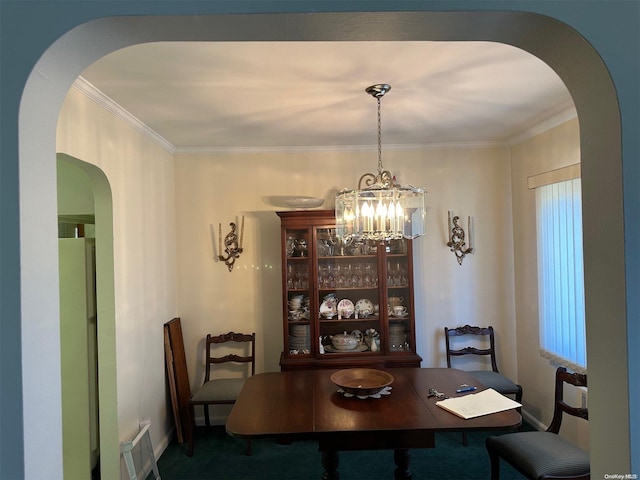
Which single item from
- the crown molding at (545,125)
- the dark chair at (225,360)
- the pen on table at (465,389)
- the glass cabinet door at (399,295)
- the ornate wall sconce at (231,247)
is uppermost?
the crown molding at (545,125)

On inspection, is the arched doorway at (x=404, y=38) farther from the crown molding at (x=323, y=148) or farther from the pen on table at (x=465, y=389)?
the crown molding at (x=323, y=148)

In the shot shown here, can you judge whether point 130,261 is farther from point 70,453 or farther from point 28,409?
point 28,409

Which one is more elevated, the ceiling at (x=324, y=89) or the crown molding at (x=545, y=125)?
the ceiling at (x=324, y=89)

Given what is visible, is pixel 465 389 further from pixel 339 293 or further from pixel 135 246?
pixel 135 246

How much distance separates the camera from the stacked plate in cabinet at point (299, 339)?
142 inches

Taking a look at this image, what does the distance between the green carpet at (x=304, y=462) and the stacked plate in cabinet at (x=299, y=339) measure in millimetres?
734

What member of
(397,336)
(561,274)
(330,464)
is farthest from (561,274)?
(330,464)

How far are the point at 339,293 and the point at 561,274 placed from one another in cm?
174

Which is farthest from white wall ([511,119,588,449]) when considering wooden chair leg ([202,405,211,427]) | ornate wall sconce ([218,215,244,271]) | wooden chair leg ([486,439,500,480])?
wooden chair leg ([202,405,211,427])

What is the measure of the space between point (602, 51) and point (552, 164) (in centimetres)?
255

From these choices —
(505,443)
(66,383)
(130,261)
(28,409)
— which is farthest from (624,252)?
(66,383)

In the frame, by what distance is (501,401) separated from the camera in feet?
7.44

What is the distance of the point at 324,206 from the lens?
385 cm

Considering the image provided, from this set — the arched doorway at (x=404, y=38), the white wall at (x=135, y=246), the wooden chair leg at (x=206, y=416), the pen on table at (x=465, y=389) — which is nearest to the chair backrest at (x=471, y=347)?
the pen on table at (x=465, y=389)
